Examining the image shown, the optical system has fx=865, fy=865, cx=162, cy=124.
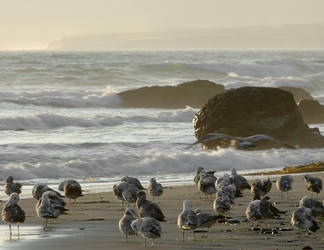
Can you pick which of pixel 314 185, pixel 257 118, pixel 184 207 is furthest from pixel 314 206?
pixel 257 118

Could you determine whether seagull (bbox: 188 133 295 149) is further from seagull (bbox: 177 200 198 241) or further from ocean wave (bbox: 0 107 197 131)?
seagull (bbox: 177 200 198 241)

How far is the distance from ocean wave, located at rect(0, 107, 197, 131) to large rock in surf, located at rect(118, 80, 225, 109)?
463 inches

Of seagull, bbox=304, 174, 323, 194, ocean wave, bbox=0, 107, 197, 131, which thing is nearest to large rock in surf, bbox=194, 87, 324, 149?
ocean wave, bbox=0, 107, 197, 131

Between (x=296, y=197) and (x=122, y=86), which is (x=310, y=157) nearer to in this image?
(x=296, y=197)

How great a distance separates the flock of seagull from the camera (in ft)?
44.3

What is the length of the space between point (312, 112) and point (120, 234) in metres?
31.4

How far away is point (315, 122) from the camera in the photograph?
44.3 metres

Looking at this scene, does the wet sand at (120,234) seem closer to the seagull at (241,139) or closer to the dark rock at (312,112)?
the seagull at (241,139)

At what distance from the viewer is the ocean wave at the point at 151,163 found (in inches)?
1021

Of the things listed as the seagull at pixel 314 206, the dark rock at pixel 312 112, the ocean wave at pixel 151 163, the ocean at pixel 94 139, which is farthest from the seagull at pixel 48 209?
the dark rock at pixel 312 112

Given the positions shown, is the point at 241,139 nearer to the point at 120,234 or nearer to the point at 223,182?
the point at 223,182

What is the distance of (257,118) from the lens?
32656 mm

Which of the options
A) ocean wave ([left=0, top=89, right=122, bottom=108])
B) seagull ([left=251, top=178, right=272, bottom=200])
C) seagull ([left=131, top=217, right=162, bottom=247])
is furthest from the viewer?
ocean wave ([left=0, top=89, right=122, bottom=108])

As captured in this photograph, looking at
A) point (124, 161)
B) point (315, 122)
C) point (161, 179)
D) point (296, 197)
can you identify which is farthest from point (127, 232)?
point (315, 122)
